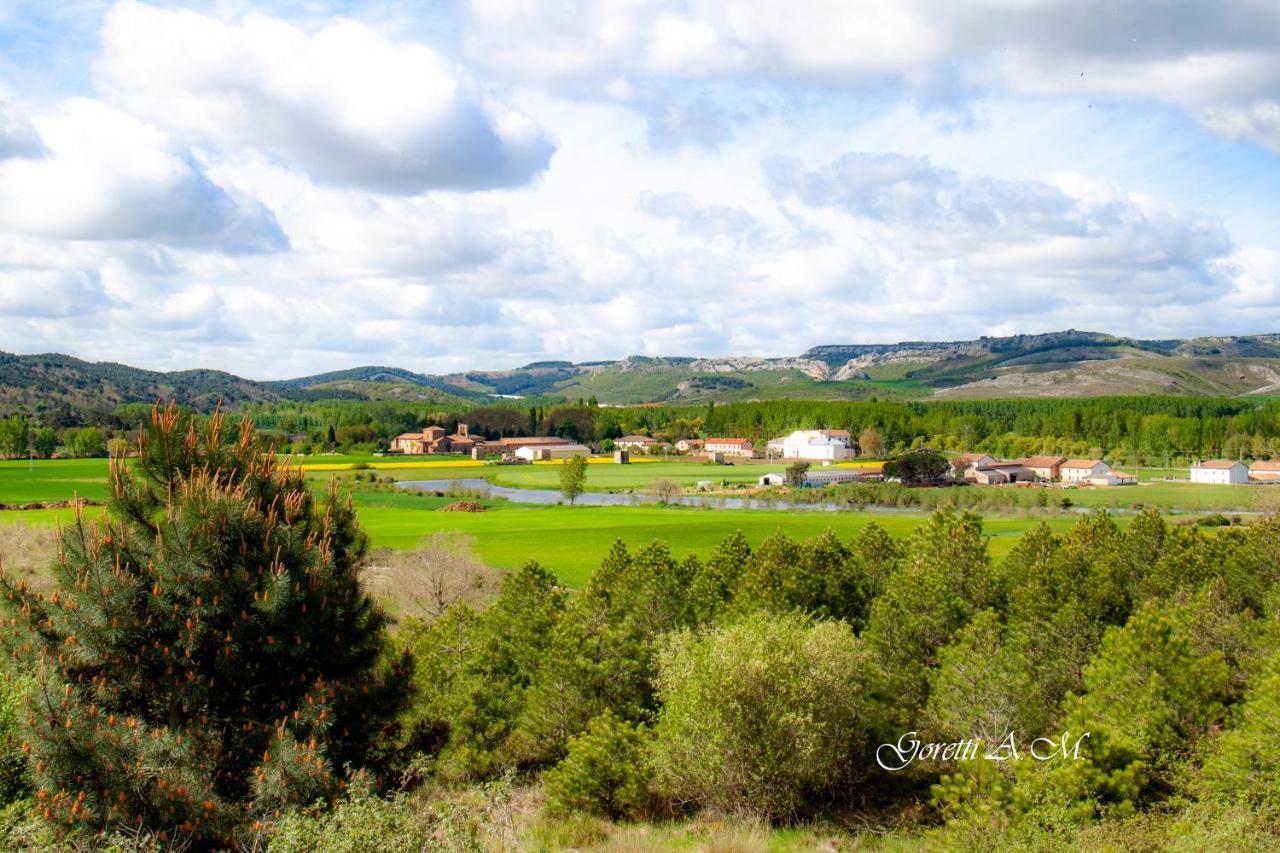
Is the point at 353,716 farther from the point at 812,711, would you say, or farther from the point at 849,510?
the point at 849,510

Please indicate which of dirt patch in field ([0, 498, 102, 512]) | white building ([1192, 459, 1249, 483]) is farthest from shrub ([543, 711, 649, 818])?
white building ([1192, 459, 1249, 483])

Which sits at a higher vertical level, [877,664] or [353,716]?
[353,716]

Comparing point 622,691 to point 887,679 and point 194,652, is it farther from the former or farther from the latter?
point 194,652

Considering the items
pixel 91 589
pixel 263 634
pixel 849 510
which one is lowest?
pixel 849 510

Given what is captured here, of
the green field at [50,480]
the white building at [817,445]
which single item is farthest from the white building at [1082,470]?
the green field at [50,480]

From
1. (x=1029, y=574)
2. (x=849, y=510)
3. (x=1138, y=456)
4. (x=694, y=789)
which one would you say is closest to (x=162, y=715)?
(x=694, y=789)

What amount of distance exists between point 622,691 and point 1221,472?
5181 inches

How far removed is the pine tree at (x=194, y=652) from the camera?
15.6 meters

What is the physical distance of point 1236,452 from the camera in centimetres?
15862

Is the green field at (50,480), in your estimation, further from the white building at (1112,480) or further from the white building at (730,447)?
the white building at (1112,480)

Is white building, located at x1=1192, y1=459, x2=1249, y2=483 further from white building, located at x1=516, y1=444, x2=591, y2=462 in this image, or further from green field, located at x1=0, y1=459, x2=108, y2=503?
green field, located at x1=0, y1=459, x2=108, y2=503

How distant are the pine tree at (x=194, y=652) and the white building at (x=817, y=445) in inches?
6299

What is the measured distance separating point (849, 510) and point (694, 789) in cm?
8439

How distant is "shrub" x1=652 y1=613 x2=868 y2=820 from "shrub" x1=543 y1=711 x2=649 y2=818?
28.5 inches
